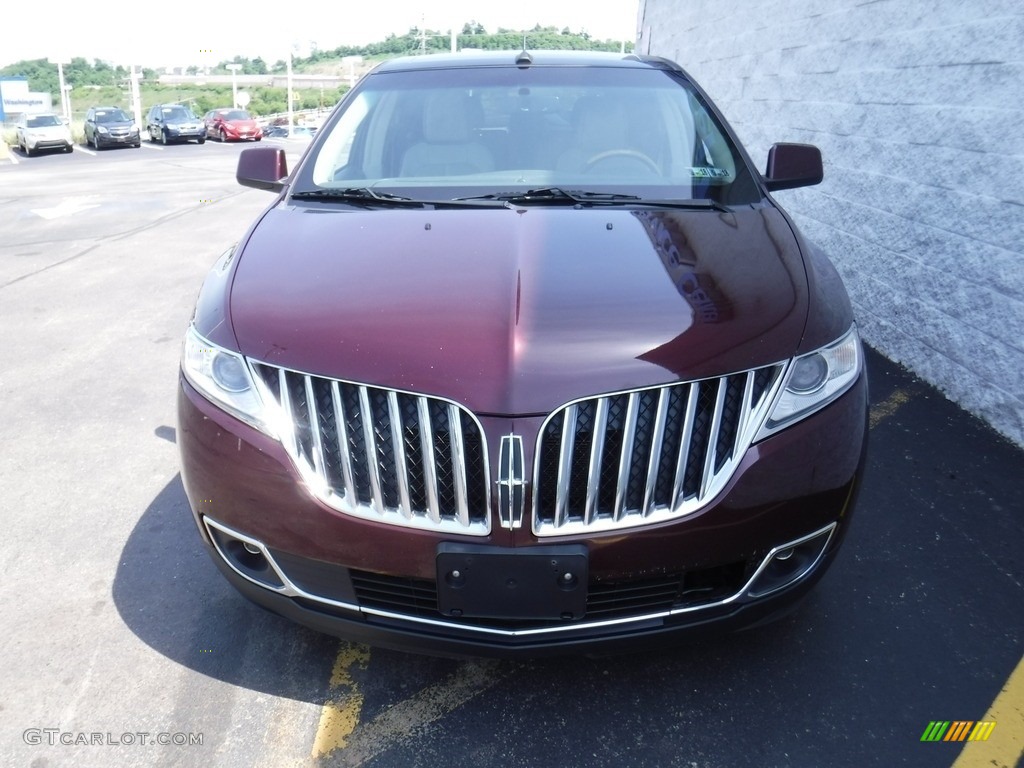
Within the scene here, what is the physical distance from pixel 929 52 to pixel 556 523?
426cm

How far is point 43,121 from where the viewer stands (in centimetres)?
2966

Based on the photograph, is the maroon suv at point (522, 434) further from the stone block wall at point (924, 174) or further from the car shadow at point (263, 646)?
the stone block wall at point (924, 174)

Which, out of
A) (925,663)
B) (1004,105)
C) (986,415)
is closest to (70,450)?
(925,663)

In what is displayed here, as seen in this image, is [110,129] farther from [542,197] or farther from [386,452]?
[386,452]

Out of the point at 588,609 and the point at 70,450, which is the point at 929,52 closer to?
the point at 588,609

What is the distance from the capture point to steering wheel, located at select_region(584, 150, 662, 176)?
3.32m

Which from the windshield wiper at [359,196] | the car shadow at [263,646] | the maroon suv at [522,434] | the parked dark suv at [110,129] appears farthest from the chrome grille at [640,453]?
the parked dark suv at [110,129]

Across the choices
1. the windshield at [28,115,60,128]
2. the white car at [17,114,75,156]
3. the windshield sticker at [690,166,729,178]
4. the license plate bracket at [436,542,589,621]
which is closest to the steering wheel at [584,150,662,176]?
the windshield sticker at [690,166,729,178]

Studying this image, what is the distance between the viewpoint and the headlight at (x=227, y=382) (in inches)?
86.4

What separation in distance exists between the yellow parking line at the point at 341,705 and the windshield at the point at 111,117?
110 ft

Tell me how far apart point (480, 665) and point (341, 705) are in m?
0.43

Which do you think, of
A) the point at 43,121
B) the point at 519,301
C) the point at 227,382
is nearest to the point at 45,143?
the point at 43,121

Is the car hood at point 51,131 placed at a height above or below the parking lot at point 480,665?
below

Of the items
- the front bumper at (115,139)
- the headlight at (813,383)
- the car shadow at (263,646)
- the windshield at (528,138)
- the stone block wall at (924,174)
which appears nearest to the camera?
the headlight at (813,383)
